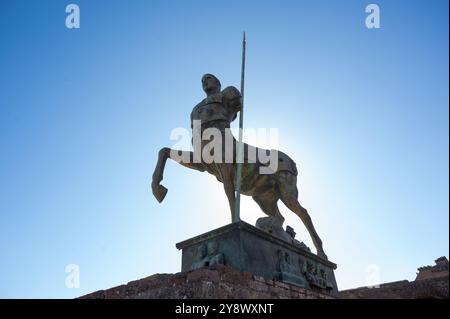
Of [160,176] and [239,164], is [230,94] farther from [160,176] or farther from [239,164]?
[160,176]

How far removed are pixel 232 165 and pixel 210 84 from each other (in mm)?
1432

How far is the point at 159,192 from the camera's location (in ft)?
19.2

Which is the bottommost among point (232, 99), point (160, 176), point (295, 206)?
point (295, 206)

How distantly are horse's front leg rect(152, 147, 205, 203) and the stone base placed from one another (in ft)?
5.19

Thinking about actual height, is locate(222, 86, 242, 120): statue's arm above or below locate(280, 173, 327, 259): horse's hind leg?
above

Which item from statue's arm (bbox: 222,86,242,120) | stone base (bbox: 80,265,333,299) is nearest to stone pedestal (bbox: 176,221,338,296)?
stone base (bbox: 80,265,333,299)

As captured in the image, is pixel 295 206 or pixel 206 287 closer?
pixel 206 287

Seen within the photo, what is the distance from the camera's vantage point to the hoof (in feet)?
19.2

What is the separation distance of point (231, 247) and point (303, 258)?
1386 mm

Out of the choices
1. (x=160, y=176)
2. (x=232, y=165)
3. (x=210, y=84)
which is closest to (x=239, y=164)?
(x=232, y=165)

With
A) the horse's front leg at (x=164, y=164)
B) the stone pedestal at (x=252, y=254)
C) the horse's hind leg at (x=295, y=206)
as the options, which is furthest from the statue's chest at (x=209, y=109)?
the stone pedestal at (x=252, y=254)

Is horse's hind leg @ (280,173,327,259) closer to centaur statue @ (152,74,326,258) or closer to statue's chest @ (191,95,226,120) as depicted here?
centaur statue @ (152,74,326,258)

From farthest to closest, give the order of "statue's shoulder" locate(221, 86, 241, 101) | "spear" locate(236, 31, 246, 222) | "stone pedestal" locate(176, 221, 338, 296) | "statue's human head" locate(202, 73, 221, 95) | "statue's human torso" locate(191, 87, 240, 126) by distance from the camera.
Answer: "statue's human head" locate(202, 73, 221, 95), "statue's shoulder" locate(221, 86, 241, 101), "statue's human torso" locate(191, 87, 240, 126), "spear" locate(236, 31, 246, 222), "stone pedestal" locate(176, 221, 338, 296)
